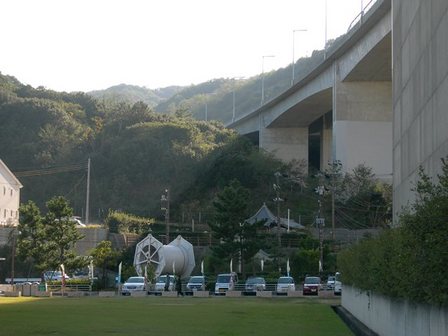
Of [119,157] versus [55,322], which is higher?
[119,157]

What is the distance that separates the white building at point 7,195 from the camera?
313 feet

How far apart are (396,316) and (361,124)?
227ft

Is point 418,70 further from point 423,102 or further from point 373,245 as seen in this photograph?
point 373,245

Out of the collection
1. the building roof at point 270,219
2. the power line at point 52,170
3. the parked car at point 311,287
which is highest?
the power line at point 52,170

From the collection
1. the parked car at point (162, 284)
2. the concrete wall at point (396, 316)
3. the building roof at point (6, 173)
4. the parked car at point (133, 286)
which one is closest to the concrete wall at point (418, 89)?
the concrete wall at point (396, 316)

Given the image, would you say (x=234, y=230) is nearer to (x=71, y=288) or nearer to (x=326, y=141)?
(x=71, y=288)

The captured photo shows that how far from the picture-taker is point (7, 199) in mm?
97500

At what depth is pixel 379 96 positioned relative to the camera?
89.2 metres

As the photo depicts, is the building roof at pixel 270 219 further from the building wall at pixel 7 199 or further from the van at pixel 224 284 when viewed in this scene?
the building wall at pixel 7 199

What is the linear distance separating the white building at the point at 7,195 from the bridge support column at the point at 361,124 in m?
→ 34.1

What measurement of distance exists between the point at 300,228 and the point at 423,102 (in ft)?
198

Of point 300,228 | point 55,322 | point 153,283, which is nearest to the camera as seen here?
point 55,322

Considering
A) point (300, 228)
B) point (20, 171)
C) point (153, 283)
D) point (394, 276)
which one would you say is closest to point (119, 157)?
point (20, 171)

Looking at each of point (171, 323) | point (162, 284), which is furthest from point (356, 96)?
point (171, 323)
